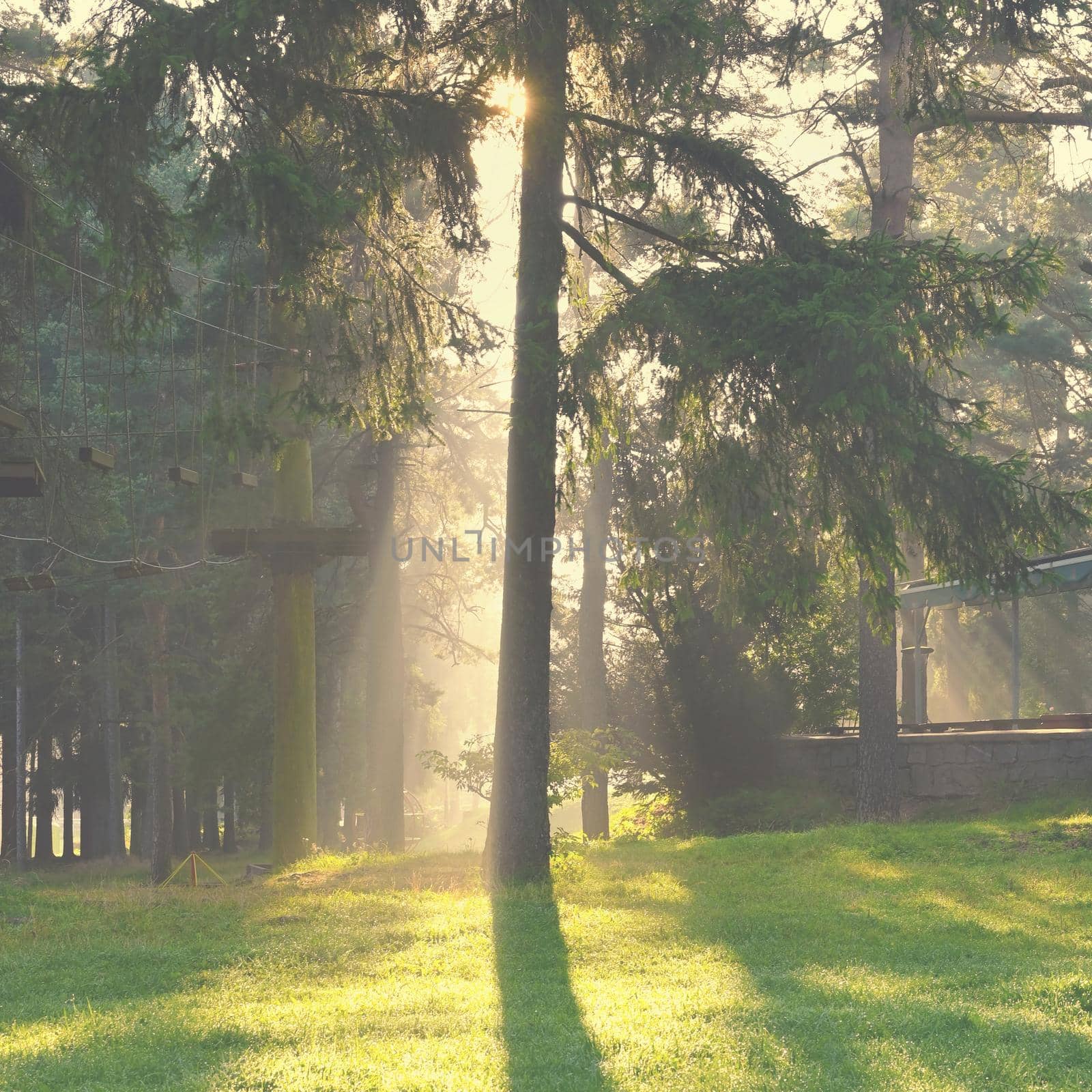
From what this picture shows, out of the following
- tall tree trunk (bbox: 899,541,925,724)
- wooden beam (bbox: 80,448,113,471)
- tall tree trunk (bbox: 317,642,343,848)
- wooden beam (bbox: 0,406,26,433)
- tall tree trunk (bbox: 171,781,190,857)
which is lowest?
tall tree trunk (bbox: 171,781,190,857)

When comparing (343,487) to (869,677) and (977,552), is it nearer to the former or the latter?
(869,677)

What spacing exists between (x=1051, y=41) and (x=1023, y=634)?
96.5 feet

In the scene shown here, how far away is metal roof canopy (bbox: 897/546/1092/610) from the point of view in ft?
41.5

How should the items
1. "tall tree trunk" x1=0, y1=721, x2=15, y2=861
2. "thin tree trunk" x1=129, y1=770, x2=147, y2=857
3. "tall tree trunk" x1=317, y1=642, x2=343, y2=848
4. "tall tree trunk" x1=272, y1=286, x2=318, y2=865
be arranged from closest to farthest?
"tall tree trunk" x1=272, y1=286, x2=318, y2=865
"tall tree trunk" x1=317, y1=642, x2=343, y2=848
"tall tree trunk" x1=0, y1=721, x2=15, y2=861
"thin tree trunk" x1=129, y1=770, x2=147, y2=857

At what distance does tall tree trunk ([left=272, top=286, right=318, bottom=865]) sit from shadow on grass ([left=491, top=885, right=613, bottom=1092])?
724 centimetres

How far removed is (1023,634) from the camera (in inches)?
1594

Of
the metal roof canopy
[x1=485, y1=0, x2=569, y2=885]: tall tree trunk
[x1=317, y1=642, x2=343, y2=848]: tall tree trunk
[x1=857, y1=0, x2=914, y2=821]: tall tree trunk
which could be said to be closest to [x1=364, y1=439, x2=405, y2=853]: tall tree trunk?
[x1=317, y1=642, x2=343, y2=848]: tall tree trunk

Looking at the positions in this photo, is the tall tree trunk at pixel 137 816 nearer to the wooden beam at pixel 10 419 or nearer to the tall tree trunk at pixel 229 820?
the tall tree trunk at pixel 229 820

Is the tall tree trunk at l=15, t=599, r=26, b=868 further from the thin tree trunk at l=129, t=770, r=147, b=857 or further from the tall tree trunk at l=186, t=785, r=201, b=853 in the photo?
the tall tree trunk at l=186, t=785, r=201, b=853

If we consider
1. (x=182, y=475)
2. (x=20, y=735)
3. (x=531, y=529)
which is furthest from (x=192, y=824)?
(x=531, y=529)

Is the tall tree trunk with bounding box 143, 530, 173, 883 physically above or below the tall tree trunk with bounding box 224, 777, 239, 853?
above

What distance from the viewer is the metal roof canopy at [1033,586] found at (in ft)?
41.5

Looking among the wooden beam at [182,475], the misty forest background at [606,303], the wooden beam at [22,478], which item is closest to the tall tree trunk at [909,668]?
the misty forest background at [606,303]

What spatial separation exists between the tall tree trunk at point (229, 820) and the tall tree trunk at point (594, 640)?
914 cm
